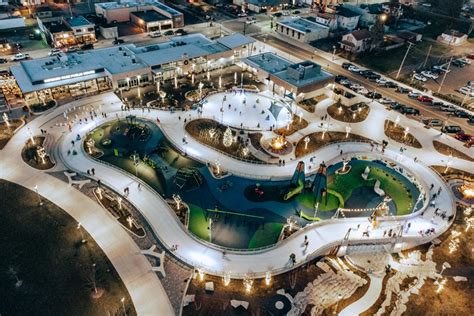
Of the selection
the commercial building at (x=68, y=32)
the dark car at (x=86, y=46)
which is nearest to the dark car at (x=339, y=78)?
the dark car at (x=86, y=46)

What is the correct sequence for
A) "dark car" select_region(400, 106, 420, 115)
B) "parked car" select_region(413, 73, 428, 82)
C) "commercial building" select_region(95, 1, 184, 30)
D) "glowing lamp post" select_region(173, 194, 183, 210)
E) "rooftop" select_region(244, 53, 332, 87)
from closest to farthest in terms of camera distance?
A: "glowing lamp post" select_region(173, 194, 183, 210), "dark car" select_region(400, 106, 420, 115), "rooftop" select_region(244, 53, 332, 87), "parked car" select_region(413, 73, 428, 82), "commercial building" select_region(95, 1, 184, 30)

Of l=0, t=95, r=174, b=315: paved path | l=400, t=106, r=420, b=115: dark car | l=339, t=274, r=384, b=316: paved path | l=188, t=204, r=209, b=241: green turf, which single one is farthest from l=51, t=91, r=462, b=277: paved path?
l=400, t=106, r=420, b=115: dark car

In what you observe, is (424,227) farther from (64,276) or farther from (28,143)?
(28,143)

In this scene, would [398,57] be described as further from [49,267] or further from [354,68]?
[49,267]

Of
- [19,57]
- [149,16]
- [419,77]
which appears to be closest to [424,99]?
[419,77]

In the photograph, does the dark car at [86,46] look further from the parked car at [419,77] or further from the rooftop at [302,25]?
the parked car at [419,77]

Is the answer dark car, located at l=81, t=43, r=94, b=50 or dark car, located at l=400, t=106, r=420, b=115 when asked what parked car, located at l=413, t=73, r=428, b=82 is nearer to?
dark car, located at l=400, t=106, r=420, b=115
